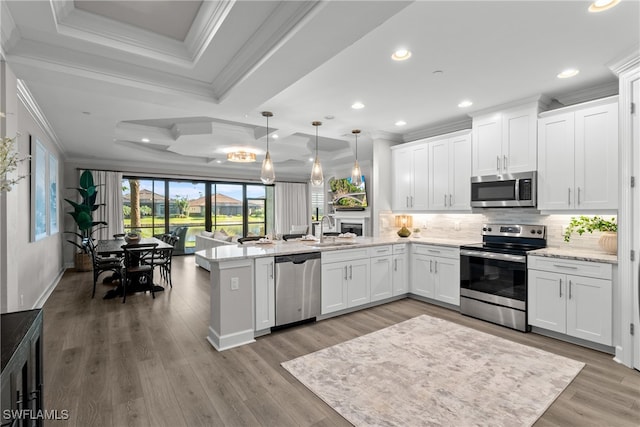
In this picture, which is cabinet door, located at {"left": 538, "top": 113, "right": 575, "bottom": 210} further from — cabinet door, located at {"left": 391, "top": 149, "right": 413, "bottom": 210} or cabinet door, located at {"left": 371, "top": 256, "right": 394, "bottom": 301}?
cabinet door, located at {"left": 371, "top": 256, "right": 394, "bottom": 301}

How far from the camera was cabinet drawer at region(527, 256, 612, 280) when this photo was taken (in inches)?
115

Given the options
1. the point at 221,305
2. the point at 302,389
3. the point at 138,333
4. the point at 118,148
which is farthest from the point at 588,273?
the point at 118,148

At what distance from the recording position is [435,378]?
8.16ft

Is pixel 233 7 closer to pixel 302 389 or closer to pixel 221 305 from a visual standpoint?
pixel 221 305

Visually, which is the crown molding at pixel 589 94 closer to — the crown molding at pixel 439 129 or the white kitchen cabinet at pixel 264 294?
the crown molding at pixel 439 129

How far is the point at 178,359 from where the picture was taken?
2830 mm

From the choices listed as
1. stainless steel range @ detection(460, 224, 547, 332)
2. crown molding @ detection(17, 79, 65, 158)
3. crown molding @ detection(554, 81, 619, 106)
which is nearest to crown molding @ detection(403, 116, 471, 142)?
crown molding @ detection(554, 81, 619, 106)

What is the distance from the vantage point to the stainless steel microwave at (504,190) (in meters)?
Answer: 3.67

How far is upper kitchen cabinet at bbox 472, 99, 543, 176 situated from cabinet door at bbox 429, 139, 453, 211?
44 cm

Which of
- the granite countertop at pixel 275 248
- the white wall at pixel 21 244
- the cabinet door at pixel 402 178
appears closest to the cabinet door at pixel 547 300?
the granite countertop at pixel 275 248

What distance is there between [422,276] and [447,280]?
0.41 m

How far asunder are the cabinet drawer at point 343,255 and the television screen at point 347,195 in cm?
442

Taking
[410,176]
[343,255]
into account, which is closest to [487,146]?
[410,176]

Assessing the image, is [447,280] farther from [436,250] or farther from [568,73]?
[568,73]
